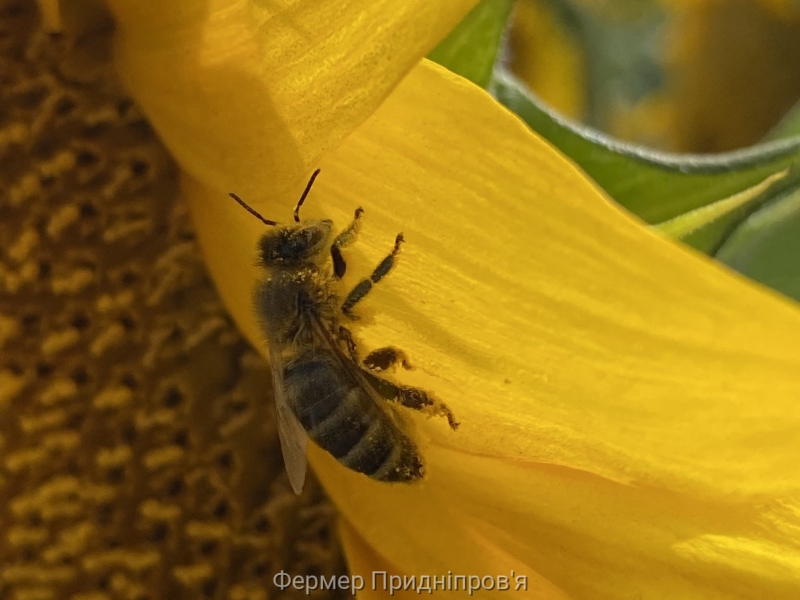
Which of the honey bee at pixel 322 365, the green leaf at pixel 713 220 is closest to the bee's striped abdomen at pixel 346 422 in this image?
the honey bee at pixel 322 365

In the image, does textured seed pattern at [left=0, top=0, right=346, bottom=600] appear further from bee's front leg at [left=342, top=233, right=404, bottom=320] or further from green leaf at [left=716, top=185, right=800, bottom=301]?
green leaf at [left=716, top=185, right=800, bottom=301]

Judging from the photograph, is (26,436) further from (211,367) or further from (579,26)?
(579,26)

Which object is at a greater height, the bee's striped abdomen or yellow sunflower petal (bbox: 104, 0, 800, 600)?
yellow sunflower petal (bbox: 104, 0, 800, 600)

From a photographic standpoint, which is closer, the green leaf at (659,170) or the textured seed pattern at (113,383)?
the green leaf at (659,170)

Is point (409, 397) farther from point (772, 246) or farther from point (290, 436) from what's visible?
point (772, 246)

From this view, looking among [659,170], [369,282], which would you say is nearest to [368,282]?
[369,282]

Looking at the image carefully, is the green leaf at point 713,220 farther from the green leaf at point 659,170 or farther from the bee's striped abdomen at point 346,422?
the bee's striped abdomen at point 346,422

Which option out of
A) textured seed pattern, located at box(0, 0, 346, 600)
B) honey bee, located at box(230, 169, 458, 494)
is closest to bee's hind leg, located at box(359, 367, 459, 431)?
honey bee, located at box(230, 169, 458, 494)

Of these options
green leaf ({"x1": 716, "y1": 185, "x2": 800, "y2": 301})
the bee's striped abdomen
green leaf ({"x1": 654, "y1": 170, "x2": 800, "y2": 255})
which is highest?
green leaf ({"x1": 654, "y1": 170, "x2": 800, "y2": 255})
